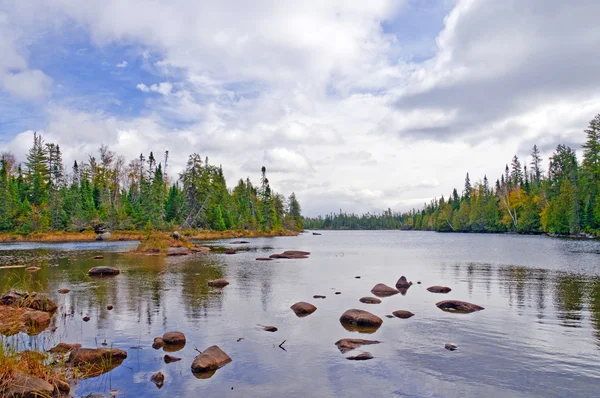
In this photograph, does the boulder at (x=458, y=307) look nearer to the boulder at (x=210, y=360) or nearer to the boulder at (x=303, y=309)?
the boulder at (x=303, y=309)

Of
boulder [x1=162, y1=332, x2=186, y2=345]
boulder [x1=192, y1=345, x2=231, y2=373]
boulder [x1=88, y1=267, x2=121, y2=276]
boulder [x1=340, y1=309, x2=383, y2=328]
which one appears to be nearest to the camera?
boulder [x1=192, y1=345, x2=231, y2=373]

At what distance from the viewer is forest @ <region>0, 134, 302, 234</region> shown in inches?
3248

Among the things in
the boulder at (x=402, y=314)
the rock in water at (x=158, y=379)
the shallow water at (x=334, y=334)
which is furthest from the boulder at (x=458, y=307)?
the rock in water at (x=158, y=379)

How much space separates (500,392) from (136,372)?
992 centimetres

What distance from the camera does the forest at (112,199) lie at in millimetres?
82500

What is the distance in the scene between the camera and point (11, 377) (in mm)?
8836

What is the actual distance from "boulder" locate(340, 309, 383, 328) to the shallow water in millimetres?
411

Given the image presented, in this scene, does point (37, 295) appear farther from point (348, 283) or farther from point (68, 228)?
point (68, 228)

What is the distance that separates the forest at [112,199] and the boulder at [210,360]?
74.1m

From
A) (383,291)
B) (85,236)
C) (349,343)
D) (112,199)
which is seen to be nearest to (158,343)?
(349,343)

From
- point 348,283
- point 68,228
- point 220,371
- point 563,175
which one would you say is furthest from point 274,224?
point 220,371

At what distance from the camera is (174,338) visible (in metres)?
13.8

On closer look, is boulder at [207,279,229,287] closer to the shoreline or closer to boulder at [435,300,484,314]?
boulder at [435,300,484,314]

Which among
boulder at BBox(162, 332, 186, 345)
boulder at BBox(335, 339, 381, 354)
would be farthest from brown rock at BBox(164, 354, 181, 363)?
boulder at BBox(335, 339, 381, 354)
